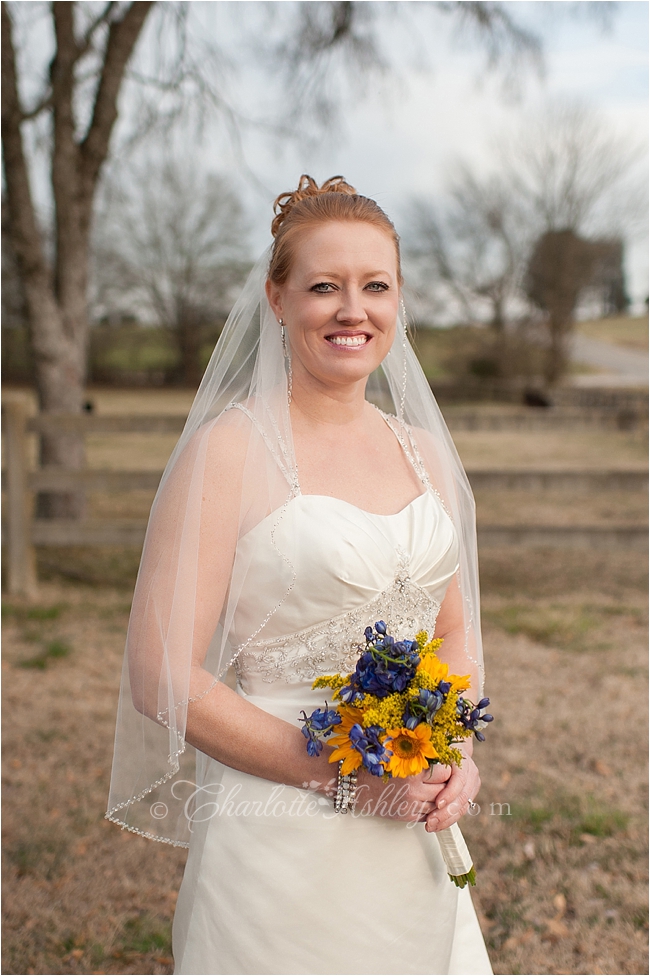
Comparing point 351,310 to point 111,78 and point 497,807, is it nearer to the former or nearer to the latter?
point 497,807

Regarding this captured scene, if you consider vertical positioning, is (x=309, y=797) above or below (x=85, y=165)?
below

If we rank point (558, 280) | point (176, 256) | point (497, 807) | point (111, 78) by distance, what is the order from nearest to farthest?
1. point (497, 807)
2. point (111, 78)
3. point (176, 256)
4. point (558, 280)

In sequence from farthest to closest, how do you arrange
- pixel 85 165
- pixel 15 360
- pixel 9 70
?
pixel 15 360 → pixel 85 165 → pixel 9 70

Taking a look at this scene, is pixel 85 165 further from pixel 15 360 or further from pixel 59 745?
pixel 15 360

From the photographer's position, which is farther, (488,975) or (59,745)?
(59,745)

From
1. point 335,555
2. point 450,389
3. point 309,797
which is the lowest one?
point 309,797

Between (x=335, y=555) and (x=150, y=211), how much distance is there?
16.6 meters

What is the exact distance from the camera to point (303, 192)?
6.93 ft

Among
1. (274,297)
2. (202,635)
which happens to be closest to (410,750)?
(202,635)

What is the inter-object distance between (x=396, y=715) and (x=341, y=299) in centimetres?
96

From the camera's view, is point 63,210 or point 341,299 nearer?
point 341,299

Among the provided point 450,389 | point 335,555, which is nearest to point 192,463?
point 335,555

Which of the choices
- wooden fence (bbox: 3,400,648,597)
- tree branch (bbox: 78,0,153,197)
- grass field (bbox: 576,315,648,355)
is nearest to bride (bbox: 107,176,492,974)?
wooden fence (bbox: 3,400,648,597)

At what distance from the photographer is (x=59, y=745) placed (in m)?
4.62
